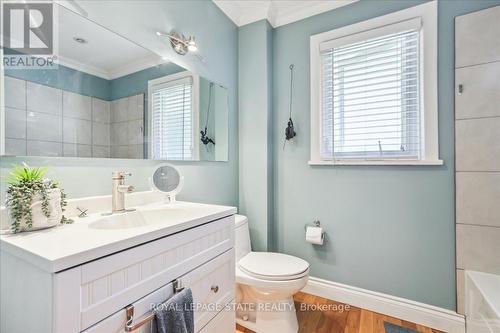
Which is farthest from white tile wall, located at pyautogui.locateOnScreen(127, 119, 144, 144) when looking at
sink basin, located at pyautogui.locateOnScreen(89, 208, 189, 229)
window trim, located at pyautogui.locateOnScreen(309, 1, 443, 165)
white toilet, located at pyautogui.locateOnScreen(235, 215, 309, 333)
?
window trim, located at pyautogui.locateOnScreen(309, 1, 443, 165)

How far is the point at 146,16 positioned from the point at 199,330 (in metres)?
1.62

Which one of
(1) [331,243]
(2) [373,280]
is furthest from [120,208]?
(2) [373,280]

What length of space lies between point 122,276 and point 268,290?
929 mm

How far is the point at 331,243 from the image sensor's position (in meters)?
1.85

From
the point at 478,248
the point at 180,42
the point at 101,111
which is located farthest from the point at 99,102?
the point at 478,248

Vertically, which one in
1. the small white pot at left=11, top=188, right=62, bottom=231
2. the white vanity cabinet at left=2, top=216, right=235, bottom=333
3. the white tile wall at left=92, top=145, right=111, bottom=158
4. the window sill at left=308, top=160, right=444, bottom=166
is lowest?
the white vanity cabinet at left=2, top=216, right=235, bottom=333

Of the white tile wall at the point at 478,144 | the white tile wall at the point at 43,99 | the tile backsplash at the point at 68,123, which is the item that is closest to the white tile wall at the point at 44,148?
the tile backsplash at the point at 68,123

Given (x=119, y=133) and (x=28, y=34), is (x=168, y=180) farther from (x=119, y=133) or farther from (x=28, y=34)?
(x=28, y=34)

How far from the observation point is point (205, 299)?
3.31ft

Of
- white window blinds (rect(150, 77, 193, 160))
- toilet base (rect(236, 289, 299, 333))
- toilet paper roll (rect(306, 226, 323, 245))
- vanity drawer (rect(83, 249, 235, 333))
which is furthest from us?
toilet paper roll (rect(306, 226, 323, 245))

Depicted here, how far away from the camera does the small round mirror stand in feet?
4.50

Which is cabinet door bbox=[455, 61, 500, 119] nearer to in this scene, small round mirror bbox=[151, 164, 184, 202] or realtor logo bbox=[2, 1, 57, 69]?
small round mirror bbox=[151, 164, 184, 202]

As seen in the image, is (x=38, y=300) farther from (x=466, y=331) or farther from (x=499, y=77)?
(x=499, y=77)

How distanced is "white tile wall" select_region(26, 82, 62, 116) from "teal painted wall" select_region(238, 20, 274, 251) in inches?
53.2
